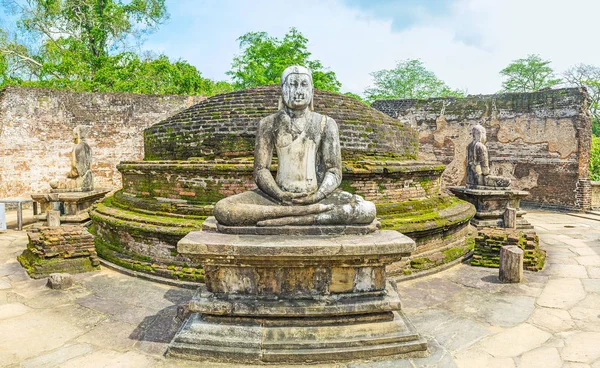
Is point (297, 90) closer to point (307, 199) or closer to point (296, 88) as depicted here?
point (296, 88)

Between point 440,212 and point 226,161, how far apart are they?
3432 millimetres

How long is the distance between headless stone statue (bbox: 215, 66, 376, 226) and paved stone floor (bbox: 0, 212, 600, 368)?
109 cm

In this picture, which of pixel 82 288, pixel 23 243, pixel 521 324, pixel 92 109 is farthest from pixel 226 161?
pixel 92 109

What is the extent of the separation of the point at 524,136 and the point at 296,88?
12.2 metres

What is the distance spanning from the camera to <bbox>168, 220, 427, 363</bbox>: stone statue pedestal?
273 cm

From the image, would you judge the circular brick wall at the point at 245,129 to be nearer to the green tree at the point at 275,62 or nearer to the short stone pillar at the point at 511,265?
the short stone pillar at the point at 511,265

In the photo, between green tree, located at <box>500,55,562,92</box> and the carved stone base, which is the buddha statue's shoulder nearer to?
the carved stone base

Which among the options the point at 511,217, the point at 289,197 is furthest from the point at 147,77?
the point at 289,197

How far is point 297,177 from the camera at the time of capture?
10.6ft

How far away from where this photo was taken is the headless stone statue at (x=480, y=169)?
27.8ft

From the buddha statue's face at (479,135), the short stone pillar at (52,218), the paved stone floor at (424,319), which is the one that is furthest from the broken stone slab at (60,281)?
the buddha statue's face at (479,135)

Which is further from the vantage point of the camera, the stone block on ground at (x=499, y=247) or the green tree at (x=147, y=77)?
the green tree at (x=147, y=77)

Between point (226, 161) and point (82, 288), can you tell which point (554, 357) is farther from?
point (82, 288)

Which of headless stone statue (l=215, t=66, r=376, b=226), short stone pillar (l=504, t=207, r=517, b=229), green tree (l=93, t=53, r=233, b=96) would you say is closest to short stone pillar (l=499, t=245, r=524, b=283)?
headless stone statue (l=215, t=66, r=376, b=226)
